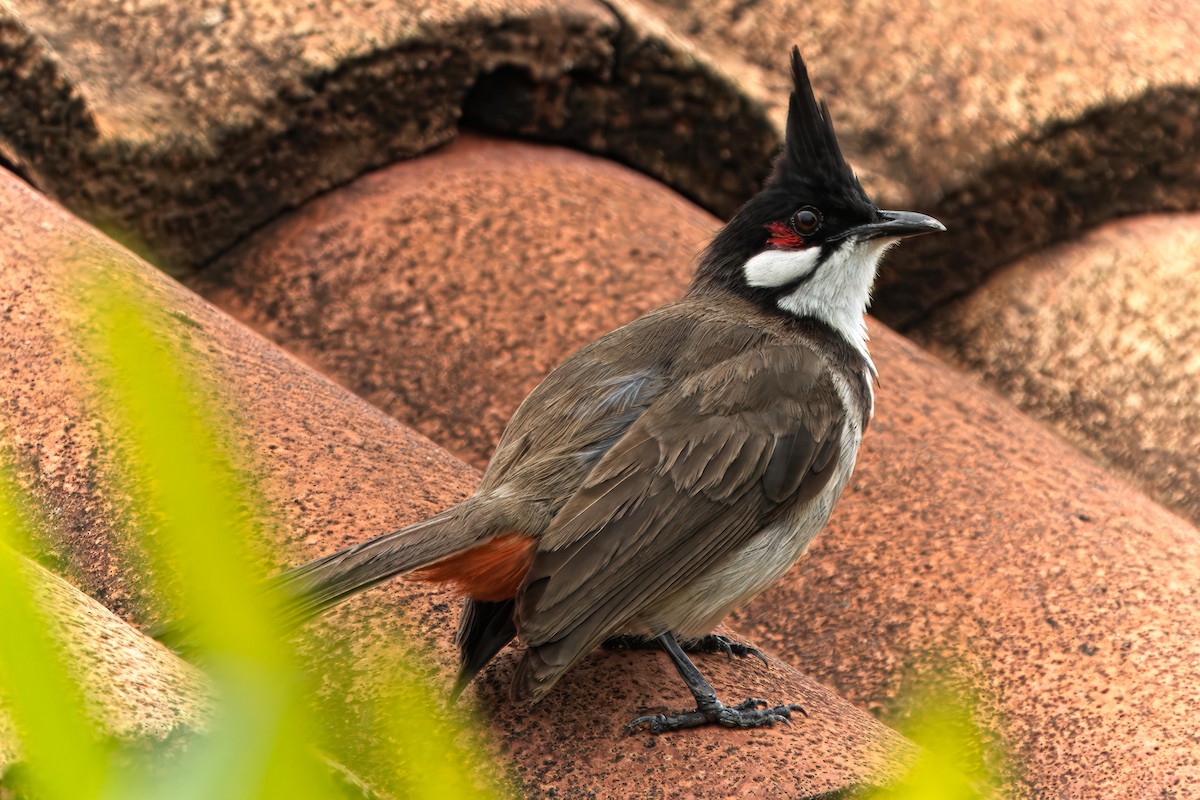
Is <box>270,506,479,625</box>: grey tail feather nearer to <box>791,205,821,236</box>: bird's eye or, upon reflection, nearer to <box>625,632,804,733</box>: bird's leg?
<box>625,632,804,733</box>: bird's leg

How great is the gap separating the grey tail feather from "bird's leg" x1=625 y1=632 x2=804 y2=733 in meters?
0.44

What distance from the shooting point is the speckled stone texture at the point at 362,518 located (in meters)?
2.10

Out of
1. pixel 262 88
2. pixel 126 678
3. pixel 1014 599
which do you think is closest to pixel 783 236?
pixel 1014 599

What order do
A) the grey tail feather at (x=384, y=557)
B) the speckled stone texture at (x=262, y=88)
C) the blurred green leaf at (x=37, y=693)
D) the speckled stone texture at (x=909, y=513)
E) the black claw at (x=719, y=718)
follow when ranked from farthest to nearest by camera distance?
the speckled stone texture at (x=262, y=88), the speckled stone texture at (x=909, y=513), the black claw at (x=719, y=718), the grey tail feather at (x=384, y=557), the blurred green leaf at (x=37, y=693)

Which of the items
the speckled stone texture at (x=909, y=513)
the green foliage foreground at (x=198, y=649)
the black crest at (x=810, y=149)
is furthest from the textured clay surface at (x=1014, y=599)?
the green foliage foreground at (x=198, y=649)

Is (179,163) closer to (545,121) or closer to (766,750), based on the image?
(545,121)

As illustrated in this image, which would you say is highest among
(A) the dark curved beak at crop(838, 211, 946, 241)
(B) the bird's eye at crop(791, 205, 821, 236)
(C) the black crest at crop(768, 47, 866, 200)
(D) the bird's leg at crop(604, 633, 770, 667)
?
(C) the black crest at crop(768, 47, 866, 200)

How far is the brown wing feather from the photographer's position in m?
2.25

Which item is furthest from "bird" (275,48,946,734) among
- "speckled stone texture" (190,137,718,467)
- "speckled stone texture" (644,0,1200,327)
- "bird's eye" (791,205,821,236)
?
"speckled stone texture" (644,0,1200,327)

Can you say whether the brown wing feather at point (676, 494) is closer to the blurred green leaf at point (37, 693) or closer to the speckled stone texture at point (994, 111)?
the blurred green leaf at point (37, 693)

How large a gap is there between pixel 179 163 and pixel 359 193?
538mm

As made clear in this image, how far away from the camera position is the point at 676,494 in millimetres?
2432

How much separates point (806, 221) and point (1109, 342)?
173 cm

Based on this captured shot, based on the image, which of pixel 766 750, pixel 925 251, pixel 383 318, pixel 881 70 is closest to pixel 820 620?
pixel 766 750
